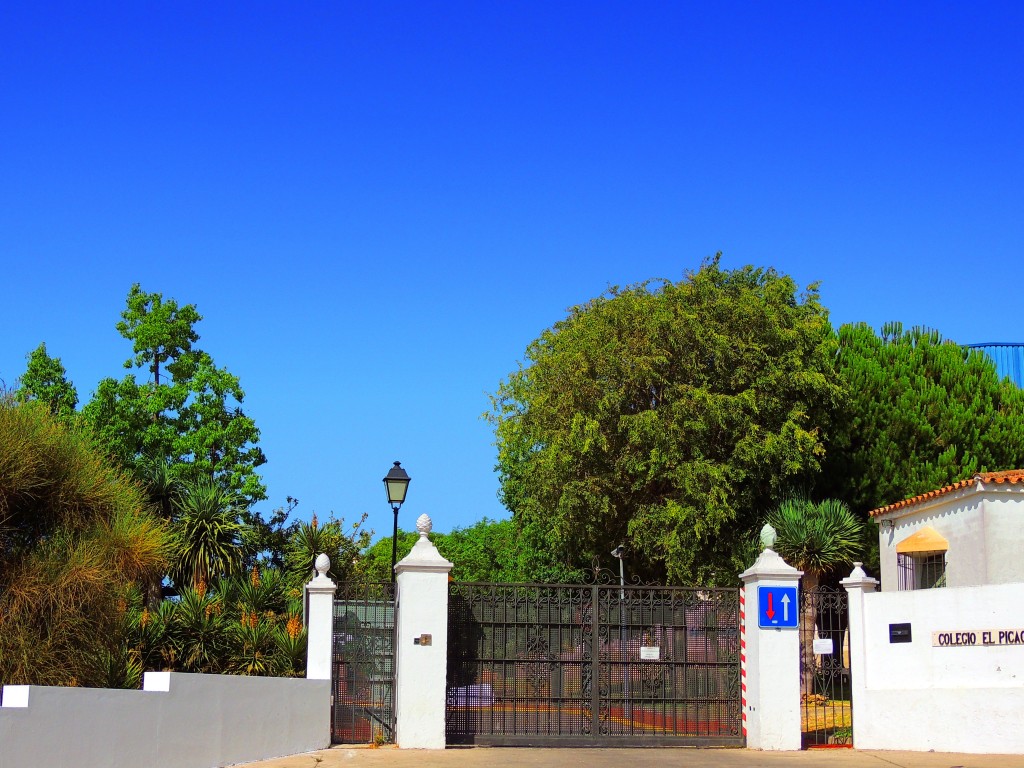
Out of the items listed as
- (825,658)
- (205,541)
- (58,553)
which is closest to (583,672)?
(825,658)

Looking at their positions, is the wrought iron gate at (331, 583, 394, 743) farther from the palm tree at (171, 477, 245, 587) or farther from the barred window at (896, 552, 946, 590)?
the barred window at (896, 552, 946, 590)

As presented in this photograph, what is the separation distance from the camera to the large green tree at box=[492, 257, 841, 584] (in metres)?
29.9

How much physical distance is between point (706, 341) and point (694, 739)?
14.5 metres

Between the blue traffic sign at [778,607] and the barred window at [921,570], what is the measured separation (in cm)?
916

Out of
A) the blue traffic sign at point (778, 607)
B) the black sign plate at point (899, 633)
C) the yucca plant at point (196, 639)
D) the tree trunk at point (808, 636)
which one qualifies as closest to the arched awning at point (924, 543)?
the tree trunk at point (808, 636)

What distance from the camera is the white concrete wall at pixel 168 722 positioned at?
33.7ft

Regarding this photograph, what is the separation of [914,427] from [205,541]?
63.7ft

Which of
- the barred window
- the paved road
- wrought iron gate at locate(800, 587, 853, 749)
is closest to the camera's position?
the paved road

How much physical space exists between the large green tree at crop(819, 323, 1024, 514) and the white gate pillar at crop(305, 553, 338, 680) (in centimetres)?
1959

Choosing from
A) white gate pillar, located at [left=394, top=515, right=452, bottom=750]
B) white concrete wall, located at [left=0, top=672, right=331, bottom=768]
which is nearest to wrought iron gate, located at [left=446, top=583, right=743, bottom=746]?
white gate pillar, located at [left=394, top=515, right=452, bottom=750]

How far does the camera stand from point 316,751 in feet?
53.3

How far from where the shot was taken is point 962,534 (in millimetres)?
24453

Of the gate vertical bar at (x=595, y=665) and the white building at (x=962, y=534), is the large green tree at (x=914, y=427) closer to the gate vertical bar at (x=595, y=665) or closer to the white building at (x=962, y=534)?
the white building at (x=962, y=534)

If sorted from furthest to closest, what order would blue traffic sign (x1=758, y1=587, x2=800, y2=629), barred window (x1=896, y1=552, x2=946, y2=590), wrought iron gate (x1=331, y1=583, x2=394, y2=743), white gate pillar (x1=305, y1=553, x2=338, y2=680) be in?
1. barred window (x1=896, y1=552, x2=946, y2=590)
2. blue traffic sign (x1=758, y1=587, x2=800, y2=629)
3. wrought iron gate (x1=331, y1=583, x2=394, y2=743)
4. white gate pillar (x1=305, y1=553, x2=338, y2=680)
